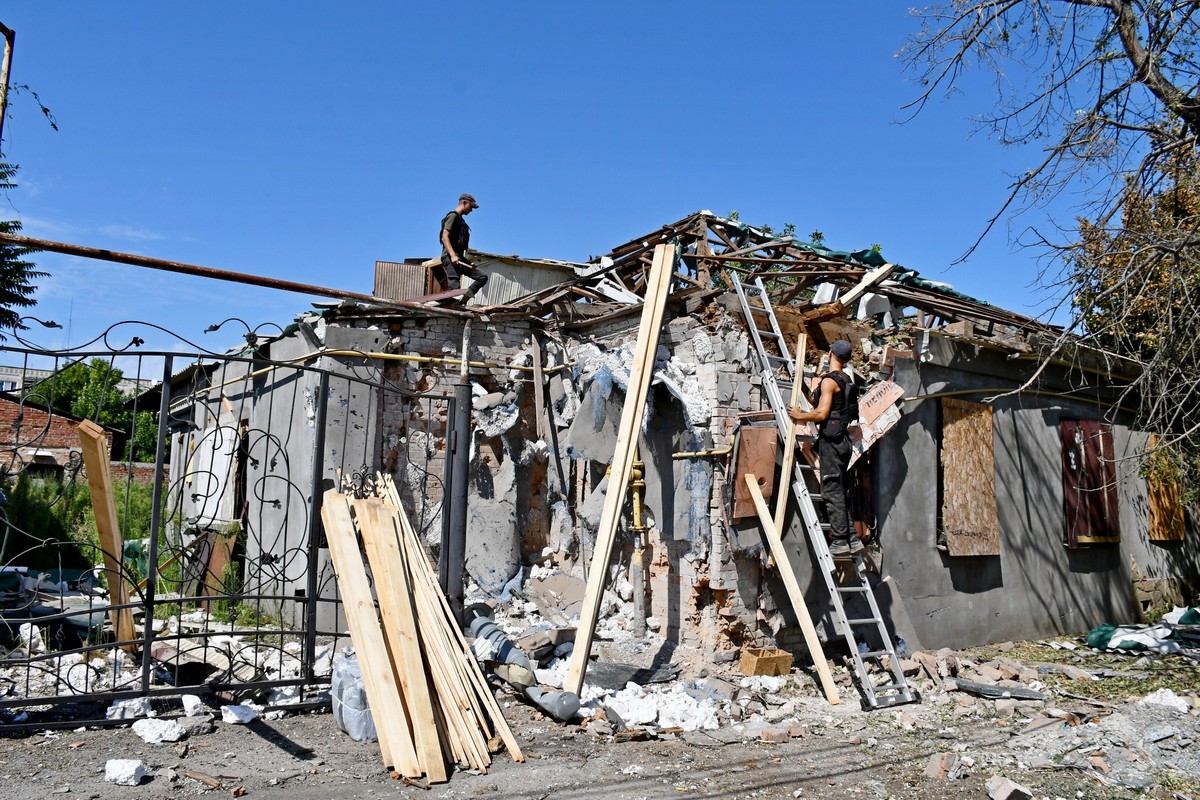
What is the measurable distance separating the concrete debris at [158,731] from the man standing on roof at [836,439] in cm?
489

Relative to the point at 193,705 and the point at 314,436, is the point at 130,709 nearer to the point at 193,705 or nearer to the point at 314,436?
the point at 193,705

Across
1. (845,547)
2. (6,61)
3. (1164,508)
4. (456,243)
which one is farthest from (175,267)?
(1164,508)

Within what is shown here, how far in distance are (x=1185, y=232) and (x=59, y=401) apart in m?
33.6

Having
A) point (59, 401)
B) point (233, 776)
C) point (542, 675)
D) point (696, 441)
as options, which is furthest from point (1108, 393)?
point (59, 401)

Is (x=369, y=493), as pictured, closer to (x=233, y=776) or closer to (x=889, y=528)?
(x=233, y=776)

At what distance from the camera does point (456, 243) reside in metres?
9.98

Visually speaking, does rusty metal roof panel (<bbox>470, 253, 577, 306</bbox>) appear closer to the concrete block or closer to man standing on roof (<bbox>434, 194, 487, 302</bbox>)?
man standing on roof (<bbox>434, 194, 487, 302</bbox>)

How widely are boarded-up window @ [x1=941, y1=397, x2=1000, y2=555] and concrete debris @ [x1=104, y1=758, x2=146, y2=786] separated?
6.97 metres

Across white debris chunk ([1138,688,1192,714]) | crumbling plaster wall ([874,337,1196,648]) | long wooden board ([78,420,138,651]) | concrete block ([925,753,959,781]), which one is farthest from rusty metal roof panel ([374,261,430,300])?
white debris chunk ([1138,688,1192,714])

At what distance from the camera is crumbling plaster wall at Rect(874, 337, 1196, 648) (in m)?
8.08

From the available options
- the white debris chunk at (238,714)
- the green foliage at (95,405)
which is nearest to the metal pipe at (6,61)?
the white debris chunk at (238,714)

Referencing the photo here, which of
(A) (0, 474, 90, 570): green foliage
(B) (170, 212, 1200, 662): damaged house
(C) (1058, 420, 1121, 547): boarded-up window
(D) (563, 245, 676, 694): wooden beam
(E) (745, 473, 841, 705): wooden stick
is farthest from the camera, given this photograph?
(A) (0, 474, 90, 570): green foliage

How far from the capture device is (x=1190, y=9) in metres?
6.68

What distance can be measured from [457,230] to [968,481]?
6224mm
